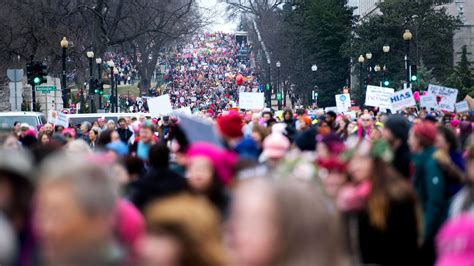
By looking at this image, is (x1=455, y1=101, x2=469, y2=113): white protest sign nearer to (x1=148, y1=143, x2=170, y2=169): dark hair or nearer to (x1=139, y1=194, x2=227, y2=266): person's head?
(x1=148, y1=143, x2=170, y2=169): dark hair

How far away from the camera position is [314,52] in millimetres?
95750

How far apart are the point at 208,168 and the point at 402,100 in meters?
22.6

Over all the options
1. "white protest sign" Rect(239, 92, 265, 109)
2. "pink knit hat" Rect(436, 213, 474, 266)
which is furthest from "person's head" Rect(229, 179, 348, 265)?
"white protest sign" Rect(239, 92, 265, 109)

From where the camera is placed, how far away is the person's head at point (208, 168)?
806 cm

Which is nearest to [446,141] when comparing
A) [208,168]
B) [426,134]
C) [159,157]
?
[426,134]

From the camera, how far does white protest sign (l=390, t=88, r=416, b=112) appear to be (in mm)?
30156

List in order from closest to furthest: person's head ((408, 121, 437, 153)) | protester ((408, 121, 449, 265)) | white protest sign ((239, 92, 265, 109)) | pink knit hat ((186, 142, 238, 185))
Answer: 1. pink knit hat ((186, 142, 238, 185))
2. protester ((408, 121, 449, 265))
3. person's head ((408, 121, 437, 153))
4. white protest sign ((239, 92, 265, 109))

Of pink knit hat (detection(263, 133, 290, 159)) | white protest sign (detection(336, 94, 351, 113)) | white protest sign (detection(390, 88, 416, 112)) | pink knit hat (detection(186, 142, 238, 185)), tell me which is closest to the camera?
pink knit hat (detection(186, 142, 238, 185))

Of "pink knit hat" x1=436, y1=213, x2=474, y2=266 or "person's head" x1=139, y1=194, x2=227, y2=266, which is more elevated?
"person's head" x1=139, y1=194, x2=227, y2=266

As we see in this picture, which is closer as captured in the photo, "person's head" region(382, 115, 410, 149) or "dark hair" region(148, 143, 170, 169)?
"person's head" region(382, 115, 410, 149)

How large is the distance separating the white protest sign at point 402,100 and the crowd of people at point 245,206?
1876 cm

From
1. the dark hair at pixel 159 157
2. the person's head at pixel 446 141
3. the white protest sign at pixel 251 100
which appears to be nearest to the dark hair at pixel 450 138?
the person's head at pixel 446 141

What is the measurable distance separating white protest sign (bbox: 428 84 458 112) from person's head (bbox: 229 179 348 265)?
2698 cm

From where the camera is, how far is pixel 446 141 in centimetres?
1093
